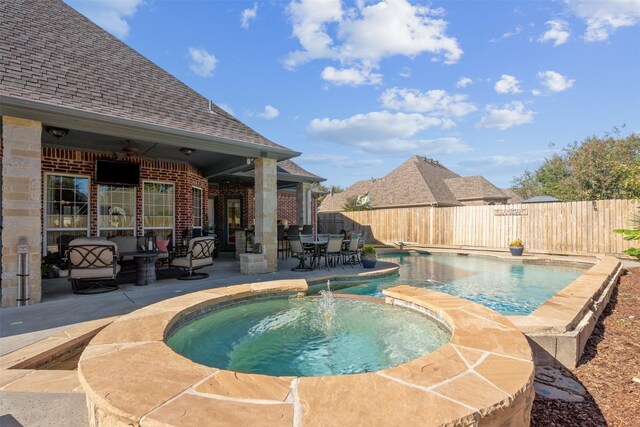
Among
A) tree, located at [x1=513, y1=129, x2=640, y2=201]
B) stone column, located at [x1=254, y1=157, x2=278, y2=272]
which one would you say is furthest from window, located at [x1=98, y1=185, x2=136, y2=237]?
tree, located at [x1=513, y1=129, x2=640, y2=201]

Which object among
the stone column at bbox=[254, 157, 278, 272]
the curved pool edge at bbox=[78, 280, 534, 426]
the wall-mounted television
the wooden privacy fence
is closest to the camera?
the curved pool edge at bbox=[78, 280, 534, 426]

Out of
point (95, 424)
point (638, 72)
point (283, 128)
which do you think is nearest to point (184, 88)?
point (95, 424)

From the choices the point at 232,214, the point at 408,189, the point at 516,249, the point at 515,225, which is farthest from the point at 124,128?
the point at 408,189

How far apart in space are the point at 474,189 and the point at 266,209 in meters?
26.2

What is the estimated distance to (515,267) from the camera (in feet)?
33.3

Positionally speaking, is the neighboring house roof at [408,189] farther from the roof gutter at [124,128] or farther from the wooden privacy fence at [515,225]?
the roof gutter at [124,128]

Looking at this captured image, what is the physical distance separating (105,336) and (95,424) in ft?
3.41

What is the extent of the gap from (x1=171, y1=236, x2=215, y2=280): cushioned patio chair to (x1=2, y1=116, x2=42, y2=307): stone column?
7.82 feet

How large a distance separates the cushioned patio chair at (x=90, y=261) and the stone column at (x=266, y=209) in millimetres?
3106

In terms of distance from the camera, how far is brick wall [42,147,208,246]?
742 cm

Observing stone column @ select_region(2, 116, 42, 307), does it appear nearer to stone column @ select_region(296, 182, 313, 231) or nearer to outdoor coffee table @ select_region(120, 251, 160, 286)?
outdoor coffee table @ select_region(120, 251, 160, 286)

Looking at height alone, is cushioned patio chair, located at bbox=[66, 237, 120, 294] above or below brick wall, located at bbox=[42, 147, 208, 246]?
below

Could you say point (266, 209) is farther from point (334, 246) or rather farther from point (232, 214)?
point (232, 214)

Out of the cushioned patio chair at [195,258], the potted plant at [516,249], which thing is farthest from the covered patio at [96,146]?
the potted plant at [516,249]
